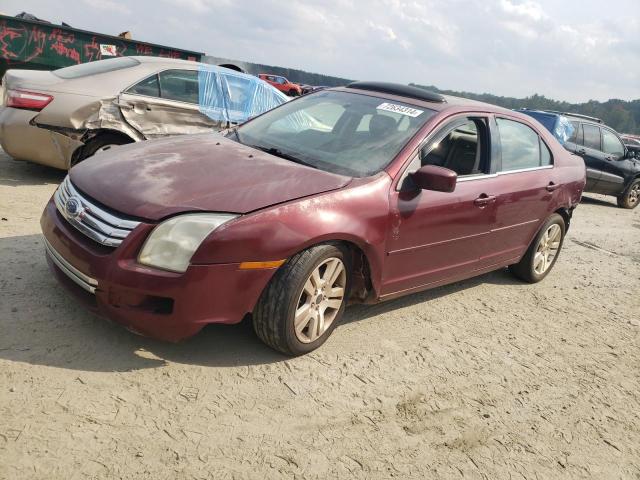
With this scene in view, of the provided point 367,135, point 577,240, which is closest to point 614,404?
point 367,135

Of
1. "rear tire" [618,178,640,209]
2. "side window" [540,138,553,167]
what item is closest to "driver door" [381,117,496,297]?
"side window" [540,138,553,167]

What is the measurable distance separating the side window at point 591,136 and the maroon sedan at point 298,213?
755cm

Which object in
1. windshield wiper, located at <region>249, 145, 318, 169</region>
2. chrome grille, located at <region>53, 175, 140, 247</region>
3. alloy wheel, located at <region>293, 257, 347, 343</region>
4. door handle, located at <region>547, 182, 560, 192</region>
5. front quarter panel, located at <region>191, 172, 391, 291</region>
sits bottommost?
alloy wheel, located at <region>293, 257, 347, 343</region>

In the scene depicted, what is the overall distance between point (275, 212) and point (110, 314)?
3.23 feet

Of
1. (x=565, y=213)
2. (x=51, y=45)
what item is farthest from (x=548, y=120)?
(x=51, y=45)

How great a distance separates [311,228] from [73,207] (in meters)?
1.31

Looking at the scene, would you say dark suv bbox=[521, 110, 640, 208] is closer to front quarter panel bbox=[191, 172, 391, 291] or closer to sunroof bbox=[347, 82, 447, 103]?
sunroof bbox=[347, 82, 447, 103]

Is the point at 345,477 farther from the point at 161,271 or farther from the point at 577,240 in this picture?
the point at 577,240

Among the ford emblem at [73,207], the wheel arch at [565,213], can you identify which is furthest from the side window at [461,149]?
the ford emblem at [73,207]

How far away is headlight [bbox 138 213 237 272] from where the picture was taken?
2689mm

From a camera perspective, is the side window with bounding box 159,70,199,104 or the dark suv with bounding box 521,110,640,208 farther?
the dark suv with bounding box 521,110,640,208

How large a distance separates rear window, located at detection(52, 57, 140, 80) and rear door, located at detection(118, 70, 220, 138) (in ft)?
1.11

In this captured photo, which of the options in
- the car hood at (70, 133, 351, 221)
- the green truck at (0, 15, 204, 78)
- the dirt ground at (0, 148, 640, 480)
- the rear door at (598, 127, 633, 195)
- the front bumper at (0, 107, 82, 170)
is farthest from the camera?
the green truck at (0, 15, 204, 78)

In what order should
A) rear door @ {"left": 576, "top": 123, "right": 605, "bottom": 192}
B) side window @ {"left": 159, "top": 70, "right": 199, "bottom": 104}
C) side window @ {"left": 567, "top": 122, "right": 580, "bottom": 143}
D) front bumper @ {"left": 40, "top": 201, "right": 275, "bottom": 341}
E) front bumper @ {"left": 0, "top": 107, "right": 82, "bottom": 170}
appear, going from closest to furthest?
front bumper @ {"left": 40, "top": 201, "right": 275, "bottom": 341} < front bumper @ {"left": 0, "top": 107, "right": 82, "bottom": 170} < side window @ {"left": 159, "top": 70, "right": 199, "bottom": 104} < side window @ {"left": 567, "top": 122, "right": 580, "bottom": 143} < rear door @ {"left": 576, "top": 123, "right": 605, "bottom": 192}
